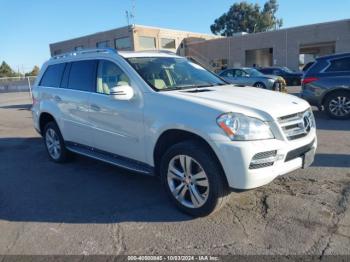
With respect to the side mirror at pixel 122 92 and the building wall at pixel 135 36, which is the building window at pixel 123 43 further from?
the side mirror at pixel 122 92

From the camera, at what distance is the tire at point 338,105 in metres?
8.88

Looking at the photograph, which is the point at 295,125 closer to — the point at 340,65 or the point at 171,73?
the point at 171,73

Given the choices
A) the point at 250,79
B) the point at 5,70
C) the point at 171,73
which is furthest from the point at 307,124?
the point at 5,70

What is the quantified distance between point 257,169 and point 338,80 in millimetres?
6727

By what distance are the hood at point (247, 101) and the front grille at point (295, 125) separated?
5 centimetres

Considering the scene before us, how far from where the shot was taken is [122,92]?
3990 millimetres

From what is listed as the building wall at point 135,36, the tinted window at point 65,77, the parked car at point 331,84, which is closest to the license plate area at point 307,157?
the tinted window at point 65,77

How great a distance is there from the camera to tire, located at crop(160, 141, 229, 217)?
343 cm

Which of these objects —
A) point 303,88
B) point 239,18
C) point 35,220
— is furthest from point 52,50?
point 35,220

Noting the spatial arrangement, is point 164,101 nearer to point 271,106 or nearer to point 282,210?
point 271,106

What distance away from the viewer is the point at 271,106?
3.54m

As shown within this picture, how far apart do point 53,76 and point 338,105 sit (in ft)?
23.6

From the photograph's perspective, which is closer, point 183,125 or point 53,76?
point 183,125

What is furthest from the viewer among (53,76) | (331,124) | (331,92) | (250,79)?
(250,79)
